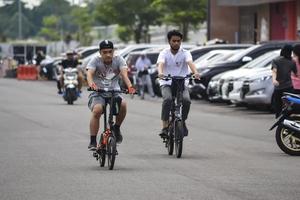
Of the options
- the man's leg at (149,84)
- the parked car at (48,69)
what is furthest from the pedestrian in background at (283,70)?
the parked car at (48,69)

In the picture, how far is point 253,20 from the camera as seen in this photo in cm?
5566

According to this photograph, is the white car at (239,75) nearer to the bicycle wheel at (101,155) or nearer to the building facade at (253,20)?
the bicycle wheel at (101,155)

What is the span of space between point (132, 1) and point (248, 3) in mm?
16960

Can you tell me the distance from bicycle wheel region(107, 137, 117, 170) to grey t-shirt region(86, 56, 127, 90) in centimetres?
86

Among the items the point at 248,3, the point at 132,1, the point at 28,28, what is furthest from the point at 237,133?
the point at 28,28

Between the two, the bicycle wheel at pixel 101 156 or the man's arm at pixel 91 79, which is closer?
the man's arm at pixel 91 79

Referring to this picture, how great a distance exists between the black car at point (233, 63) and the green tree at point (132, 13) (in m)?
33.1

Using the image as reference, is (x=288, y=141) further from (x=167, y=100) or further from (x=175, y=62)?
(x=175, y=62)

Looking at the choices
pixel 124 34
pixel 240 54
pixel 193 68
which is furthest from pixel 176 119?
pixel 124 34

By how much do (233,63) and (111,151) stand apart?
1861 cm

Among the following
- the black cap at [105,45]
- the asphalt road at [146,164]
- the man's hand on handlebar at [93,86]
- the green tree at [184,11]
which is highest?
the green tree at [184,11]

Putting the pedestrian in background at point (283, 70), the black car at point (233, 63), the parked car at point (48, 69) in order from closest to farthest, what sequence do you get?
the pedestrian in background at point (283, 70)
the black car at point (233, 63)
the parked car at point (48, 69)

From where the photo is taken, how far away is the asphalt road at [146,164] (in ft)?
37.2

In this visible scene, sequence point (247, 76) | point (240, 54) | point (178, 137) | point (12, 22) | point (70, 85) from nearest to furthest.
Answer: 1. point (178, 137)
2. point (247, 76)
3. point (70, 85)
4. point (240, 54)
5. point (12, 22)
